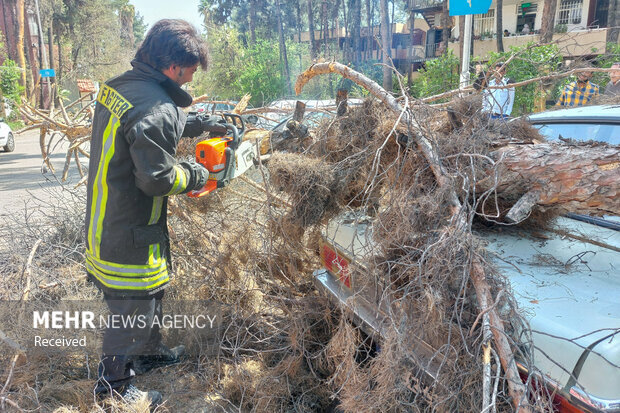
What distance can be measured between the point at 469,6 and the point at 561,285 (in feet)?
13.9

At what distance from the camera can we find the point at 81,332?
117 inches

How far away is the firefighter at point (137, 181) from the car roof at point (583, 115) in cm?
227

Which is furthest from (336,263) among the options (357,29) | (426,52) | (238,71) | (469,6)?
(357,29)

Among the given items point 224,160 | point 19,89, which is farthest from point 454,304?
point 19,89

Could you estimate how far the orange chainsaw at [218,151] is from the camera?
2.56m

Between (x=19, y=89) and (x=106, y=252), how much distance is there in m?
23.5

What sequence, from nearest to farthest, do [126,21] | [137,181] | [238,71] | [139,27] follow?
[137,181], [238,71], [126,21], [139,27]

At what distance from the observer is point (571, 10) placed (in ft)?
77.4

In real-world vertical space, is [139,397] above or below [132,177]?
below

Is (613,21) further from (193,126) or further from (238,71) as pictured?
(193,126)

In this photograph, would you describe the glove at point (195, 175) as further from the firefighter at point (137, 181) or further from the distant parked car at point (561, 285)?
the distant parked car at point (561, 285)

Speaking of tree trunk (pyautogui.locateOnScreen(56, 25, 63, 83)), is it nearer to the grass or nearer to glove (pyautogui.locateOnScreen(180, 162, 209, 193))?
the grass

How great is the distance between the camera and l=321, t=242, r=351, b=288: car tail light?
2365mm

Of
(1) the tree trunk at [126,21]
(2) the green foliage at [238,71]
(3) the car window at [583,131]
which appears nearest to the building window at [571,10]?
(2) the green foliage at [238,71]
